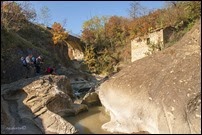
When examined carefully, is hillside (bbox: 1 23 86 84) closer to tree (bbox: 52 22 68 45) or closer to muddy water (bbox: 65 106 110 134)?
tree (bbox: 52 22 68 45)

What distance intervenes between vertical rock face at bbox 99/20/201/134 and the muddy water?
1.68 feet

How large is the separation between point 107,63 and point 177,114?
23782 millimetres

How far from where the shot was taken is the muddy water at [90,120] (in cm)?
1026

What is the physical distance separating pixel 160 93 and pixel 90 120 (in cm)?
409

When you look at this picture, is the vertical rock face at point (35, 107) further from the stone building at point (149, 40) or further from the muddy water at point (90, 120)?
the stone building at point (149, 40)

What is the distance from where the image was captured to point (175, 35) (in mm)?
23469

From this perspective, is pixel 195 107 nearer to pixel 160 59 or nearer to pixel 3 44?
pixel 160 59

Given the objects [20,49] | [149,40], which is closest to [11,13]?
[20,49]

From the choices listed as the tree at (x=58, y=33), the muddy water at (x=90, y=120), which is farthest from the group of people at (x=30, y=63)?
the tree at (x=58, y=33)

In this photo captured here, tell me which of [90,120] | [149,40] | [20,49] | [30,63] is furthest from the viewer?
[149,40]

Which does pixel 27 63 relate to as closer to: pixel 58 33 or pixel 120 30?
pixel 58 33

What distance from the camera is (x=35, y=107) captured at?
36.3 feet

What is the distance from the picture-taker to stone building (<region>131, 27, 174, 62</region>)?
2395 cm

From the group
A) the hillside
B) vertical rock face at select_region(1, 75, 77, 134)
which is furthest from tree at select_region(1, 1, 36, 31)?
vertical rock face at select_region(1, 75, 77, 134)
